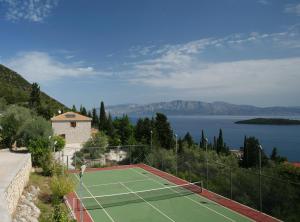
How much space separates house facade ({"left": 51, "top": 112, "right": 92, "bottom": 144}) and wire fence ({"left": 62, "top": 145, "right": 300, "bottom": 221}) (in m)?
12.0

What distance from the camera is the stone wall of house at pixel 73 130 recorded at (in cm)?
3953

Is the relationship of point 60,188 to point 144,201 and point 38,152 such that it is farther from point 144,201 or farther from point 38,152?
point 38,152

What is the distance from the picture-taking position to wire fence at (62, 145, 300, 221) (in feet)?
48.1

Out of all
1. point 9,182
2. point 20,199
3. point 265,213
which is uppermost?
point 9,182

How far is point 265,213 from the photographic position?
14109mm

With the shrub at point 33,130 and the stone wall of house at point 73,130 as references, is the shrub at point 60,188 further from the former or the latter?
the stone wall of house at point 73,130

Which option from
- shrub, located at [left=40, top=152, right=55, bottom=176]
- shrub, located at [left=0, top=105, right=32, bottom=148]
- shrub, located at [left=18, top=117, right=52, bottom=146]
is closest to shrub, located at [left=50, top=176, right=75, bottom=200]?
shrub, located at [left=40, top=152, right=55, bottom=176]

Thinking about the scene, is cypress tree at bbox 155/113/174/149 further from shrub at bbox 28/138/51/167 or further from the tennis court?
shrub at bbox 28/138/51/167

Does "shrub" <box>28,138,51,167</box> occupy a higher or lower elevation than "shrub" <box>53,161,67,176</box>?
higher

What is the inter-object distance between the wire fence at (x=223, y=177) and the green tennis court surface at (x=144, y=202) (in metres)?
1.39

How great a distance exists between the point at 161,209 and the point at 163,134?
20761 millimetres

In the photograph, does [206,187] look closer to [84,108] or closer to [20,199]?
[20,199]

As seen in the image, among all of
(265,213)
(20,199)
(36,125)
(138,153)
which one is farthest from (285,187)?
(36,125)

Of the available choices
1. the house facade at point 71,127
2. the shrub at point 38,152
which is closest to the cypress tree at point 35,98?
the house facade at point 71,127
